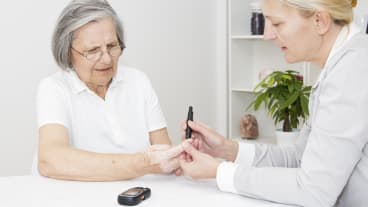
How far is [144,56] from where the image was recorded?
3289mm

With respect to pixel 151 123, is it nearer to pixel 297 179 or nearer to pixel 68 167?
pixel 68 167

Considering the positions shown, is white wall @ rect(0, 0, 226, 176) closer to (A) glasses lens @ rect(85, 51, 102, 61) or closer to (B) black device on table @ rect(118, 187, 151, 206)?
(A) glasses lens @ rect(85, 51, 102, 61)

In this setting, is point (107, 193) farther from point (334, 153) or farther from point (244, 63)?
point (244, 63)

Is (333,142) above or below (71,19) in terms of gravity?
below

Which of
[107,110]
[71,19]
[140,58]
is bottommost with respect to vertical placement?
[107,110]

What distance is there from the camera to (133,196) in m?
1.34

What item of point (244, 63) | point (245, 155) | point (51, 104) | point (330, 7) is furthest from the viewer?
point (244, 63)

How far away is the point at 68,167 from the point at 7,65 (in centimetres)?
124

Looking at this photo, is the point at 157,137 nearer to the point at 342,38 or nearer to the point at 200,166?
the point at 200,166

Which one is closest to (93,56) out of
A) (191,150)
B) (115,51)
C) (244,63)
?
(115,51)

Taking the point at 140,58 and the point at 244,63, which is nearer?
the point at 140,58

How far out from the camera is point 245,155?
5.66 feet

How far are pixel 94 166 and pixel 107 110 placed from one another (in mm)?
471

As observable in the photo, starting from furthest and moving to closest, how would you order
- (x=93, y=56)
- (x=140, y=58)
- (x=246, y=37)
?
(x=246, y=37) < (x=140, y=58) < (x=93, y=56)
